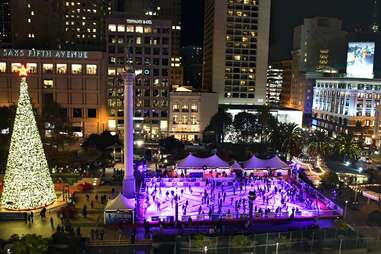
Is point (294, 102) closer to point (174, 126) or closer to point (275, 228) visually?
point (174, 126)

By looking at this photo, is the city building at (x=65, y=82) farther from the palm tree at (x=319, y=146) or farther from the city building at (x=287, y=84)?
the city building at (x=287, y=84)

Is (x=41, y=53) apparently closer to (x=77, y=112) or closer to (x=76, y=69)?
(x=76, y=69)

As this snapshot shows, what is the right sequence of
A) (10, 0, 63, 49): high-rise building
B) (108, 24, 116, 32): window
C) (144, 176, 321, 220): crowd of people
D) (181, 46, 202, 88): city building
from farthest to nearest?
(181, 46, 202, 88): city building < (10, 0, 63, 49): high-rise building < (108, 24, 116, 32): window < (144, 176, 321, 220): crowd of people

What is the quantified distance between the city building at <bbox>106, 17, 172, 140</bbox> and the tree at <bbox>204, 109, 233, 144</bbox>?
34.8ft

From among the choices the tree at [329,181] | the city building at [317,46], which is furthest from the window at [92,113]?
the city building at [317,46]

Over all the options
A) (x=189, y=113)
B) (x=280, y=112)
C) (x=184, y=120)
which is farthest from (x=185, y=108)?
(x=280, y=112)

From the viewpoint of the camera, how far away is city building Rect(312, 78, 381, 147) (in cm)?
8994

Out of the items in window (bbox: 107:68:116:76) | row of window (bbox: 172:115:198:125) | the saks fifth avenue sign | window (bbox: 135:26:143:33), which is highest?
window (bbox: 135:26:143:33)

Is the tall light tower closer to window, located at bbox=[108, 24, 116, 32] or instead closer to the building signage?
window, located at bbox=[108, 24, 116, 32]

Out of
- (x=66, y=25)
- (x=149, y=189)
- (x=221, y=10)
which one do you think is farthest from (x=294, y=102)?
(x=149, y=189)

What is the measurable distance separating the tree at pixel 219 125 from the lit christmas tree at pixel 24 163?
50692 millimetres

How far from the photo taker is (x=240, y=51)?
105688 millimetres

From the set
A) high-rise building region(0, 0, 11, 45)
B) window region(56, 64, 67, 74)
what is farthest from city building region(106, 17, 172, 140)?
high-rise building region(0, 0, 11, 45)

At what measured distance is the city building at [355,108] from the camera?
89.9m
